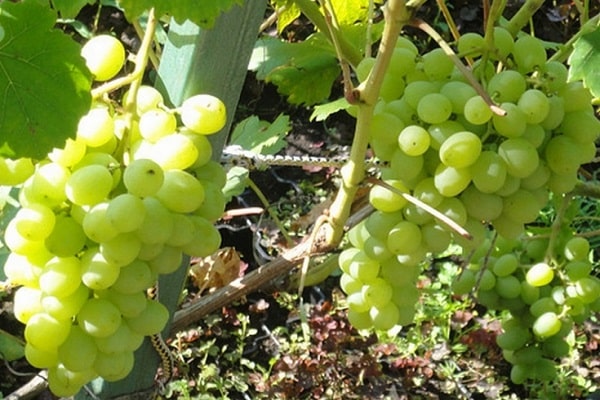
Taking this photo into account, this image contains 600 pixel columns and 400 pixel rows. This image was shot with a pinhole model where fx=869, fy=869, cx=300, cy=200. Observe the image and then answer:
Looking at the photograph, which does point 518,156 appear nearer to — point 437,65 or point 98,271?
point 437,65

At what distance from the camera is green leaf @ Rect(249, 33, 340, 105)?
100cm

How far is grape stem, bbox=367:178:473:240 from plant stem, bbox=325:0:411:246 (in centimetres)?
2

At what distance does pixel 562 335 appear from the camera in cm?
133

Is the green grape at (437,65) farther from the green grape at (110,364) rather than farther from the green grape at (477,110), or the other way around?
the green grape at (110,364)

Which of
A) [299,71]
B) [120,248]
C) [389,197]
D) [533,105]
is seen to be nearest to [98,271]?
[120,248]

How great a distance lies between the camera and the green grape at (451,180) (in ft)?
2.23

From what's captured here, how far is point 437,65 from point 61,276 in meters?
0.34

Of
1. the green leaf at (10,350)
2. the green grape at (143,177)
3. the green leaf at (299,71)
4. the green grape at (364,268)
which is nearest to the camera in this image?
the green grape at (143,177)

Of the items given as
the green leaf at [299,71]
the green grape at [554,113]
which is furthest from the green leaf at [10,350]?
the green grape at [554,113]

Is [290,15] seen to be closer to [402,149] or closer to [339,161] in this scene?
[339,161]

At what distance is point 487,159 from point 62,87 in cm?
32

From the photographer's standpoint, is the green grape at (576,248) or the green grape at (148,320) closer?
the green grape at (148,320)

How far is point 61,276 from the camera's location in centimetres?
62

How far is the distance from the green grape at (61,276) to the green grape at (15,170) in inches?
2.7
